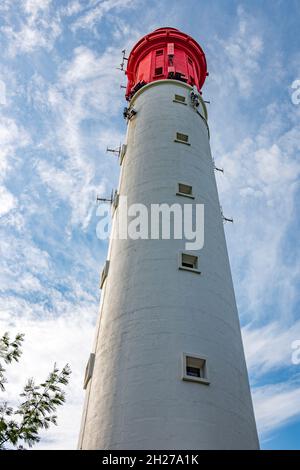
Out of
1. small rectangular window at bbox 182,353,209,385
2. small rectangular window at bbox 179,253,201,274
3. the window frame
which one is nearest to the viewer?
small rectangular window at bbox 182,353,209,385

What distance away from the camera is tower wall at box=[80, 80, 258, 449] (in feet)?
36.2

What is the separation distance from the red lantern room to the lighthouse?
Answer: 8457 millimetres

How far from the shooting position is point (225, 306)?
1481 centimetres

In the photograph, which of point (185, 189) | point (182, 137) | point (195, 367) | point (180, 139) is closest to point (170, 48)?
point (182, 137)

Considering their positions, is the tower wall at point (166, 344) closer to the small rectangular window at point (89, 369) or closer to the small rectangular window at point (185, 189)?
the small rectangular window at point (185, 189)

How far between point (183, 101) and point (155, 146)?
545 centimetres

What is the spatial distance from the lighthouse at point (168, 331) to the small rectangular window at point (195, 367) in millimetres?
32

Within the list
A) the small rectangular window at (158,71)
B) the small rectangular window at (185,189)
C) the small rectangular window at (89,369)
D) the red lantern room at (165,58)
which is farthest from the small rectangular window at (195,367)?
the small rectangular window at (158,71)

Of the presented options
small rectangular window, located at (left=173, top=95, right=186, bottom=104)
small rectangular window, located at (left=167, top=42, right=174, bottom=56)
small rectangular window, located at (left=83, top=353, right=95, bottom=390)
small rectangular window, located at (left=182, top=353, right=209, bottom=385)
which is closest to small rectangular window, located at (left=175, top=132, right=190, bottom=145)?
small rectangular window, located at (left=173, top=95, right=186, bottom=104)

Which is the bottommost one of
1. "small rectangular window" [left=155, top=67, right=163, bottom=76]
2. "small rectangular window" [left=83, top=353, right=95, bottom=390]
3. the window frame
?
"small rectangular window" [left=83, top=353, right=95, bottom=390]

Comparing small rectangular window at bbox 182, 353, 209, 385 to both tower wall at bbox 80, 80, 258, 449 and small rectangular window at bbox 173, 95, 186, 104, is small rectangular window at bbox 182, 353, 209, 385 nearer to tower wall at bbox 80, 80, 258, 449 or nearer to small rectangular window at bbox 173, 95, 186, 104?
tower wall at bbox 80, 80, 258, 449

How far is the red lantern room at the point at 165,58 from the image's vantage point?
2806 centimetres

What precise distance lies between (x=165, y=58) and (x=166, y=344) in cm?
2266
